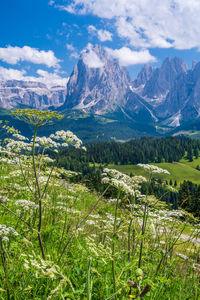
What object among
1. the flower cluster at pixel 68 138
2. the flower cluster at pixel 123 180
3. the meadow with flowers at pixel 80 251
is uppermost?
the flower cluster at pixel 68 138

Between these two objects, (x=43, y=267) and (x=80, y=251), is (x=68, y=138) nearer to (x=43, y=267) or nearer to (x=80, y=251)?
(x=80, y=251)

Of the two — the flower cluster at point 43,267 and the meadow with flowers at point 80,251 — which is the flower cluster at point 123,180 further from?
the flower cluster at point 43,267

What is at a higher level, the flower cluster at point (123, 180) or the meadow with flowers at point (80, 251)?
the flower cluster at point (123, 180)

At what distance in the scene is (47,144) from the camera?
6.34m

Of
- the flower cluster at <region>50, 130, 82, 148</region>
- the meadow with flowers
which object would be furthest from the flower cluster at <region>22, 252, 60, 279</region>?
the flower cluster at <region>50, 130, 82, 148</region>

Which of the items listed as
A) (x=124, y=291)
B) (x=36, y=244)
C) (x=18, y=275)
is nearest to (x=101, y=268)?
(x=124, y=291)

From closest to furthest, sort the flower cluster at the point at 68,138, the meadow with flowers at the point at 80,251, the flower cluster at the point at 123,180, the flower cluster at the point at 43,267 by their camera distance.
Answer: the flower cluster at the point at 43,267
the meadow with flowers at the point at 80,251
the flower cluster at the point at 123,180
the flower cluster at the point at 68,138

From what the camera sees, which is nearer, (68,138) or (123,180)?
(68,138)

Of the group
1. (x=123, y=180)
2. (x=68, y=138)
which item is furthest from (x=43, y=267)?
(x=123, y=180)

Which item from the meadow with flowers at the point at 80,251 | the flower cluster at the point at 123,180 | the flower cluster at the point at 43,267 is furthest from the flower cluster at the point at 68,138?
the flower cluster at the point at 43,267

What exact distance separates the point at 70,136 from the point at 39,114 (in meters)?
1.43

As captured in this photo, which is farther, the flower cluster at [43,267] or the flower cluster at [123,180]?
the flower cluster at [123,180]

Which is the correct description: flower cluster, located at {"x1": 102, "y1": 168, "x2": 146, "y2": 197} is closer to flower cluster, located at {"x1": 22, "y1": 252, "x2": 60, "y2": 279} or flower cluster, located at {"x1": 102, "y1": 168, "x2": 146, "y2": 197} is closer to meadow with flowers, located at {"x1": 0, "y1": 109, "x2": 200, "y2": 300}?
meadow with flowers, located at {"x1": 0, "y1": 109, "x2": 200, "y2": 300}

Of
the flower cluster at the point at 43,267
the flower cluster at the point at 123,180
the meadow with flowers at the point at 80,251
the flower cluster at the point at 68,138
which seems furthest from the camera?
the flower cluster at the point at 68,138
